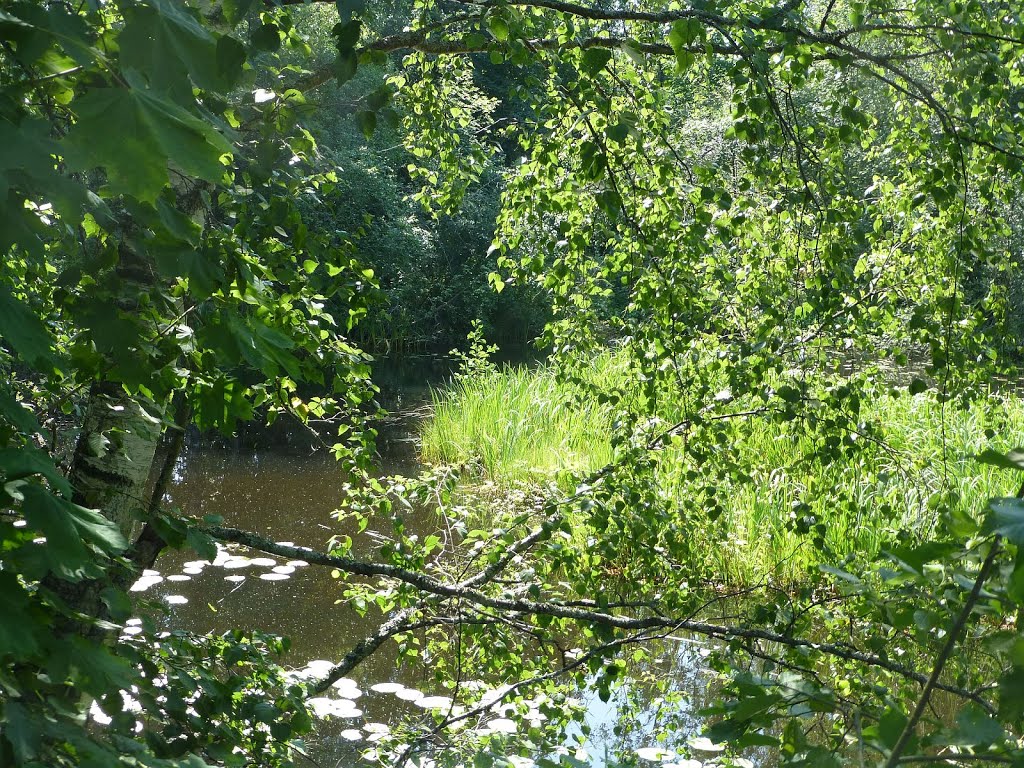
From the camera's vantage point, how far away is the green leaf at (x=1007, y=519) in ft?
1.83

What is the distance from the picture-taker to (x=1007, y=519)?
58cm

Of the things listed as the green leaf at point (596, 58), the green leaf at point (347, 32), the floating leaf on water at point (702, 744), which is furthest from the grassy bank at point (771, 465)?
the green leaf at point (347, 32)

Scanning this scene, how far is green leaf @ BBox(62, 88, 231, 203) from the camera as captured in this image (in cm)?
70

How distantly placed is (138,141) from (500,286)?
255 cm

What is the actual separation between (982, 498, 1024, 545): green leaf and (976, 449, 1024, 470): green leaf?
0.02 metres

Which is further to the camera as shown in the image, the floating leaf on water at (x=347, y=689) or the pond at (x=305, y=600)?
the floating leaf on water at (x=347, y=689)

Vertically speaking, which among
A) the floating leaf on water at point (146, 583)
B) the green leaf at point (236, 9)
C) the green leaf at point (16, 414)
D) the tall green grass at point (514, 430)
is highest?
the tall green grass at point (514, 430)

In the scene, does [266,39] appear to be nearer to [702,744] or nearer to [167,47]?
[167,47]

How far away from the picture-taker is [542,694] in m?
2.75

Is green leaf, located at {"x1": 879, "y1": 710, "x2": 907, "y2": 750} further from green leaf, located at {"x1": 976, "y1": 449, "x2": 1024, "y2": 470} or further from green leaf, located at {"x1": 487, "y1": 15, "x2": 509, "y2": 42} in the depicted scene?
green leaf, located at {"x1": 487, "y1": 15, "x2": 509, "y2": 42}

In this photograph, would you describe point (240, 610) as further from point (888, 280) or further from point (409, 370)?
point (409, 370)

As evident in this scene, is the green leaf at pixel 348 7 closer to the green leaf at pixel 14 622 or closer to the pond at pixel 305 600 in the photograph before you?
the green leaf at pixel 14 622

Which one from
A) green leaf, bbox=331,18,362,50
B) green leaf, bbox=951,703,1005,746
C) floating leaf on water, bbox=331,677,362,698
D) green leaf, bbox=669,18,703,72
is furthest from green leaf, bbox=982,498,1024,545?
floating leaf on water, bbox=331,677,362,698

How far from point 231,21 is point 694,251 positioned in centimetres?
166
